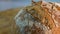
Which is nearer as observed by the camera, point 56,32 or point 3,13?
point 56,32

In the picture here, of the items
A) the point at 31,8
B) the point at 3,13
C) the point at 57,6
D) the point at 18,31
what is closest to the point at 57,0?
the point at 57,6

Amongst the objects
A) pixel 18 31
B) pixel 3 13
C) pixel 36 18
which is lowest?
pixel 3 13

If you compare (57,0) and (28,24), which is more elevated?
(57,0)

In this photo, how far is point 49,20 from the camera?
38.8 inches

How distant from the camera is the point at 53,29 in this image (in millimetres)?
983

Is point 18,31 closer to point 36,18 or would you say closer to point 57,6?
point 36,18

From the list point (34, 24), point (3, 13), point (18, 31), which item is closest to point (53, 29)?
point (34, 24)

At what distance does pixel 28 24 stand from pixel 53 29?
176 mm

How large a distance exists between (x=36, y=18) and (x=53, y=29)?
0.46 ft

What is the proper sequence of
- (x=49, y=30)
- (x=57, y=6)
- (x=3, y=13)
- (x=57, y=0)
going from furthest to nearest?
1. (x=3, y=13)
2. (x=57, y=0)
3. (x=57, y=6)
4. (x=49, y=30)

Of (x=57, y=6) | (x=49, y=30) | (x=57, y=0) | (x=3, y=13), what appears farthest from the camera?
(x=3, y=13)

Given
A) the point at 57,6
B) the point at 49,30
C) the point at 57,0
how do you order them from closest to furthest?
the point at 49,30, the point at 57,6, the point at 57,0

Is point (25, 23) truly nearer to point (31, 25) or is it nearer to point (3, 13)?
point (31, 25)

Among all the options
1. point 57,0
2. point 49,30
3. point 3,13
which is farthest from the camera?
point 3,13
